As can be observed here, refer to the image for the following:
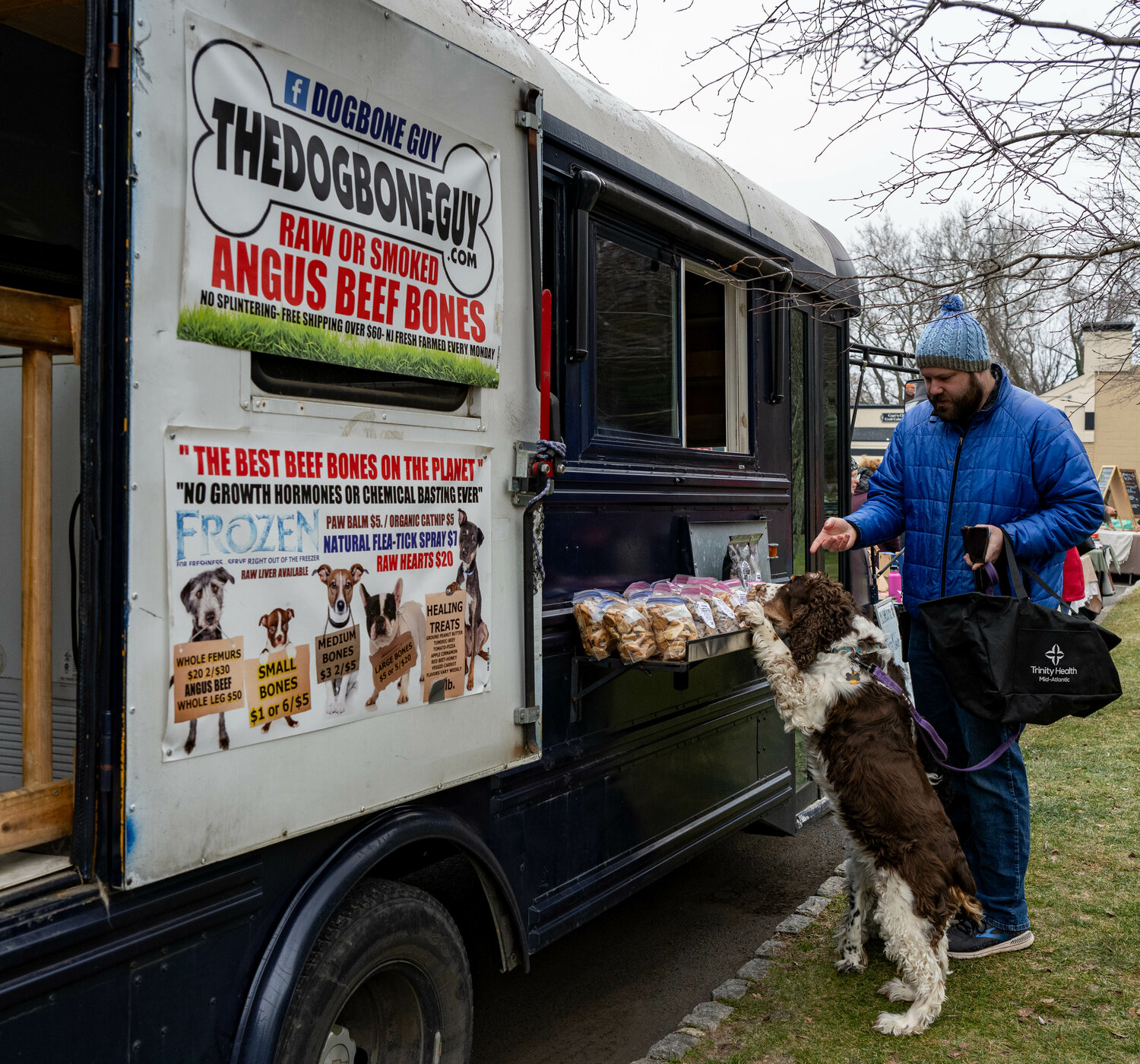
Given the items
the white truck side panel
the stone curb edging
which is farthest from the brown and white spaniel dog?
the white truck side panel

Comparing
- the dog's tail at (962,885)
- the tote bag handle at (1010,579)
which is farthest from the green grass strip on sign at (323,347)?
the dog's tail at (962,885)

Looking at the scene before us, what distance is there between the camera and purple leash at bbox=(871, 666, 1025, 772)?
3742 mm

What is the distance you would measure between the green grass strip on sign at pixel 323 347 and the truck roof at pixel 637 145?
0.89m

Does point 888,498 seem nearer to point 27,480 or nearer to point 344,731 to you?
point 344,731

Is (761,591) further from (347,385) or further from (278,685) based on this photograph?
(278,685)

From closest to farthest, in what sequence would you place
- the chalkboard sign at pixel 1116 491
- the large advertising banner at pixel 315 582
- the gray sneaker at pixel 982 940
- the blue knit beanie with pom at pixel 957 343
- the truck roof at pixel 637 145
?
1. the large advertising banner at pixel 315 582
2. the truck roof at pixel 637 145
3. the blue knit beanie with pom at pixel 957 343
4. the gray sneaker at pixel 982 940
5. the chalkboard sign at pixel 1116 491

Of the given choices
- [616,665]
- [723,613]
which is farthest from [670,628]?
[723,613]

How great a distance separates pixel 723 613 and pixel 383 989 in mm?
1727

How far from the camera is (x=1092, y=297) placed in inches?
142

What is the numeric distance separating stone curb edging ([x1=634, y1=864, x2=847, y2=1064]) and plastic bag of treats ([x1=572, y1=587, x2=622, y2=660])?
131 centimetres

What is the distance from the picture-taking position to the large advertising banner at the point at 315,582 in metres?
1.87

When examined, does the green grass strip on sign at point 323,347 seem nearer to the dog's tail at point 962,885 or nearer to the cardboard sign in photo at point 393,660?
the cardboard sign in photo at point 393,660

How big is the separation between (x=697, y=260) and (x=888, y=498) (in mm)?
1277

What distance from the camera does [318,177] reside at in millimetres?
2133
